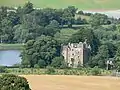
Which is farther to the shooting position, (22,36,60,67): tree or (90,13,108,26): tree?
(90,13,108,26): tree

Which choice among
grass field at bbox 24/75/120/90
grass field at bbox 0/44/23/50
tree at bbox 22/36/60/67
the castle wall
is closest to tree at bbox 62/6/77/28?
grass field at bbox 0/44/23/50

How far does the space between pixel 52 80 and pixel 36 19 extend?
23476 mm

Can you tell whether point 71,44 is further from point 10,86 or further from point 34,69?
point 10,86

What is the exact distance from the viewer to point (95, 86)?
22.2m

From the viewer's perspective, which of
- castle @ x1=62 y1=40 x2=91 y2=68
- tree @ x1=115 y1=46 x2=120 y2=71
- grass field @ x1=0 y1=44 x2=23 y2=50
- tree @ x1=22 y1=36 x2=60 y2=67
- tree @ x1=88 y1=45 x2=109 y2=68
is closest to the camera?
tree @ x1=115 y1=46 x2=120 y2=71

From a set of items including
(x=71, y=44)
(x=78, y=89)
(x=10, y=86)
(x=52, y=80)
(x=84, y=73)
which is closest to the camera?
(x=10, y=86)

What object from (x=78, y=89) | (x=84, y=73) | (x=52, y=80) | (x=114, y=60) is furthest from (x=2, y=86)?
(x=114, y=60)

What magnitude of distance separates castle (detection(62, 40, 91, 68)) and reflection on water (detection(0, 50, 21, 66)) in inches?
110

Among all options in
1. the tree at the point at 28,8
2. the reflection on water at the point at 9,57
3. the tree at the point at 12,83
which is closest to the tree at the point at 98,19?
the tree at the point at 28,8

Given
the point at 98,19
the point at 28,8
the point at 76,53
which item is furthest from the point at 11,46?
the point at 28,8

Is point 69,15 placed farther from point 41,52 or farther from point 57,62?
point 57,62

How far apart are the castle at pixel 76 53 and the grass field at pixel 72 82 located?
612 centimetres

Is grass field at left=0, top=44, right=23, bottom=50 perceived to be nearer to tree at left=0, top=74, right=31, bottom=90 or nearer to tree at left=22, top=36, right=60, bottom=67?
tree at left=22, top=36, right=60, bottom=67

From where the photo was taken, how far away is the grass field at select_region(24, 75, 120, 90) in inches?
854
